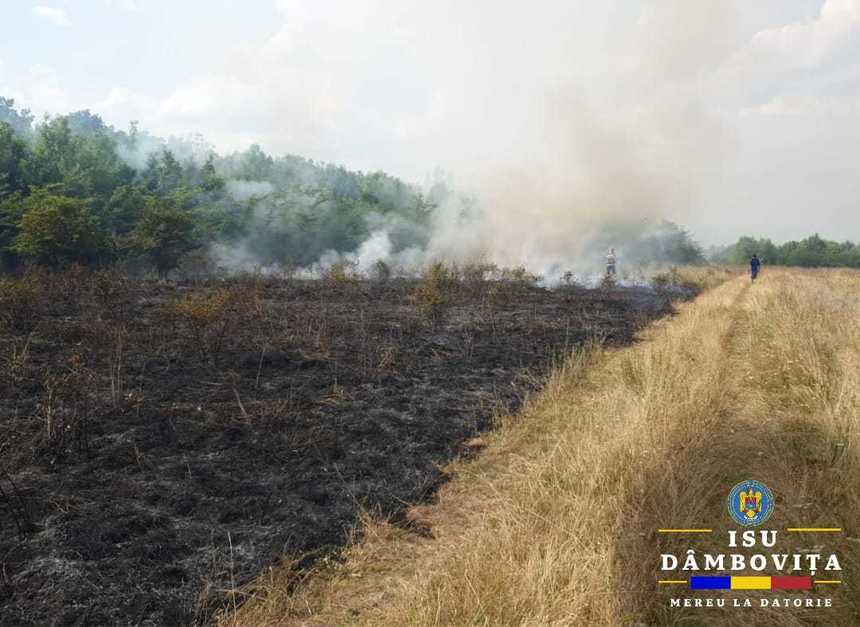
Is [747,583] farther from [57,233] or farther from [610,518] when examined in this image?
[57,233]

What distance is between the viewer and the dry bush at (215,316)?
8.77m

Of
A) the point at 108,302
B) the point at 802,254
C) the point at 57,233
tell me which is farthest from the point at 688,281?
the point at 802,254

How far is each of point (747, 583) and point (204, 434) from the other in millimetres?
4927

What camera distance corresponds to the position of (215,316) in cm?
905

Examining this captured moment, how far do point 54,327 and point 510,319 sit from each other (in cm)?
1036

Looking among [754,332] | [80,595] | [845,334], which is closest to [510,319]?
[754,332]

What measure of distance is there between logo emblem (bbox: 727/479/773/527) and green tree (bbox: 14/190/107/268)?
1991 centimetres

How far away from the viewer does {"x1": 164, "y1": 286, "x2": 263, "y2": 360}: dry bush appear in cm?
877

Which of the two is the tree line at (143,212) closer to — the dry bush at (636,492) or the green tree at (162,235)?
the green tree at (162,235)

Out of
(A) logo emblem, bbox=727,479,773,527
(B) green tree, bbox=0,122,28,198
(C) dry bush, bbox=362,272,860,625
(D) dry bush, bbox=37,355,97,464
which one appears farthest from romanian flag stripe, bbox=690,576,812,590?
(B) green tree, bbox=0,122,28,198

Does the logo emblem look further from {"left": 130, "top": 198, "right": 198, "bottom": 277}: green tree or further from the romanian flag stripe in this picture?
{"left": 130, "top": 198, "right": 198, "bottom": 277}: green tree

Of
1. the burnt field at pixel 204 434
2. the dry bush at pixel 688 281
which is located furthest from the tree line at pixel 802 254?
the burnt field at pixel 204 434

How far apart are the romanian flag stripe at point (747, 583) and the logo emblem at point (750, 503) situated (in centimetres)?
50

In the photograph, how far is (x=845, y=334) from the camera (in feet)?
26.3
